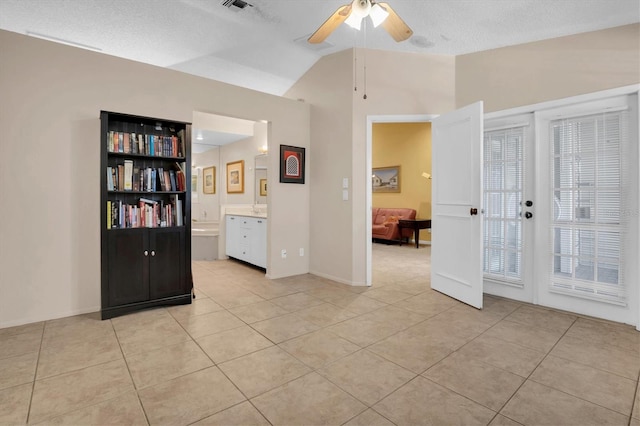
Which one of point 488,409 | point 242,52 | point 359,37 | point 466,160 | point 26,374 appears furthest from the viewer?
point 242,52

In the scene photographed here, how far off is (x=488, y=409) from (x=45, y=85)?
426cm

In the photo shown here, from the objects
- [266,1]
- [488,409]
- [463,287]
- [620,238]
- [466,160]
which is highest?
[266,1]

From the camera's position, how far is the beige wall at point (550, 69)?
2922 millimetres

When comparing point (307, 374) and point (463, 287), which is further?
point (463, 287)

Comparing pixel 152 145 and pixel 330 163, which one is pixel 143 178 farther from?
pixel 330 163

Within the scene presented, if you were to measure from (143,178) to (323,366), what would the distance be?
2562 millimetres

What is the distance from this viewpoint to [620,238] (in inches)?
116

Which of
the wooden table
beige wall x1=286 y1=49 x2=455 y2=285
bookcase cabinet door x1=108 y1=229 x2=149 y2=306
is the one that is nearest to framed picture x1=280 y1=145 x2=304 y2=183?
beige wall x1=286 y1=49 x2=455 y2=285

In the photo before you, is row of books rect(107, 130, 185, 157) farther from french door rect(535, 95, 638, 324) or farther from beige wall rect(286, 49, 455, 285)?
french door rect(535, 95, 638, 324)

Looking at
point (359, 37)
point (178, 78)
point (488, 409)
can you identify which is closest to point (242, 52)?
point (178, 78)

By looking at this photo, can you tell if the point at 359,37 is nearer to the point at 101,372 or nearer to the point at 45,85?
the point at 45,85

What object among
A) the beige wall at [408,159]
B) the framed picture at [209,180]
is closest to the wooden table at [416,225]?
the beige wall at [408,159]

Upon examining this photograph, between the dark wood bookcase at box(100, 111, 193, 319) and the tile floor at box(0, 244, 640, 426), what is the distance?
0.24 metres

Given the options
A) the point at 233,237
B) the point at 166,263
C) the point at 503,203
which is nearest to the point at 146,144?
the point at 166,263
